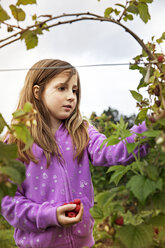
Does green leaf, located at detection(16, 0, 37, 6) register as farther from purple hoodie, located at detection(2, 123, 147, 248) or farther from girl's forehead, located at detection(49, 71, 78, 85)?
purple hoodie, located at detection(2, 123, 147, 248)

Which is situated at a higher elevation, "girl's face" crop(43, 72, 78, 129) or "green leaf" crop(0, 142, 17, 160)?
"girl's face" crop(43, 72, 78, 129)

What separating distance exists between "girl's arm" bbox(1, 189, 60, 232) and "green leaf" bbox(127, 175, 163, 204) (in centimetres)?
70

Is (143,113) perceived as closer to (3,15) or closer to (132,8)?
(132,8)

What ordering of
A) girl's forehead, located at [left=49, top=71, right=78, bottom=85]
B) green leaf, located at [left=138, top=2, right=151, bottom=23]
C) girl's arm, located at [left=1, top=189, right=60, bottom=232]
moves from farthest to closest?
1. girl's forehead, located at [left=49, top=71, right=78, bottom=85]
2. girl's arm, located at [left=1, top=189, right=60, bottom=232]
3. green leaf, located at [left=138, top=2, right=151, bottom=23]

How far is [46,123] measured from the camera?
1899 millimetres

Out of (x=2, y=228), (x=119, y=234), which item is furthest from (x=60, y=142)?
(x=2, y=228)

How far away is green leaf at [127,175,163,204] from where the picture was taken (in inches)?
37.9

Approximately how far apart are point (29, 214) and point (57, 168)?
293 mm

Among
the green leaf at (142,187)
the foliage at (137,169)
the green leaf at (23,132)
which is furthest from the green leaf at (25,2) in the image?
the green leaf at (142,187)

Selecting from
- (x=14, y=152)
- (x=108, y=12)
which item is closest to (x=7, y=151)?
(x=14, y=152)

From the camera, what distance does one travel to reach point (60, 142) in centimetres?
185

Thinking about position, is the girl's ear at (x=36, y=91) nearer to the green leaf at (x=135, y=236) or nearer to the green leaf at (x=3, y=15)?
the green leaf at (x=3, y=15)

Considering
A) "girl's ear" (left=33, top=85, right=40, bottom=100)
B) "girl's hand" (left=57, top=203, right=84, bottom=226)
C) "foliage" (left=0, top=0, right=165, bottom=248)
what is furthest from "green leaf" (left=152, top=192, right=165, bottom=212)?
"girl's ear" (left=33, top=85, right=40, bottom=100)

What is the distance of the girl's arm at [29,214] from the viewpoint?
5.19 feet
